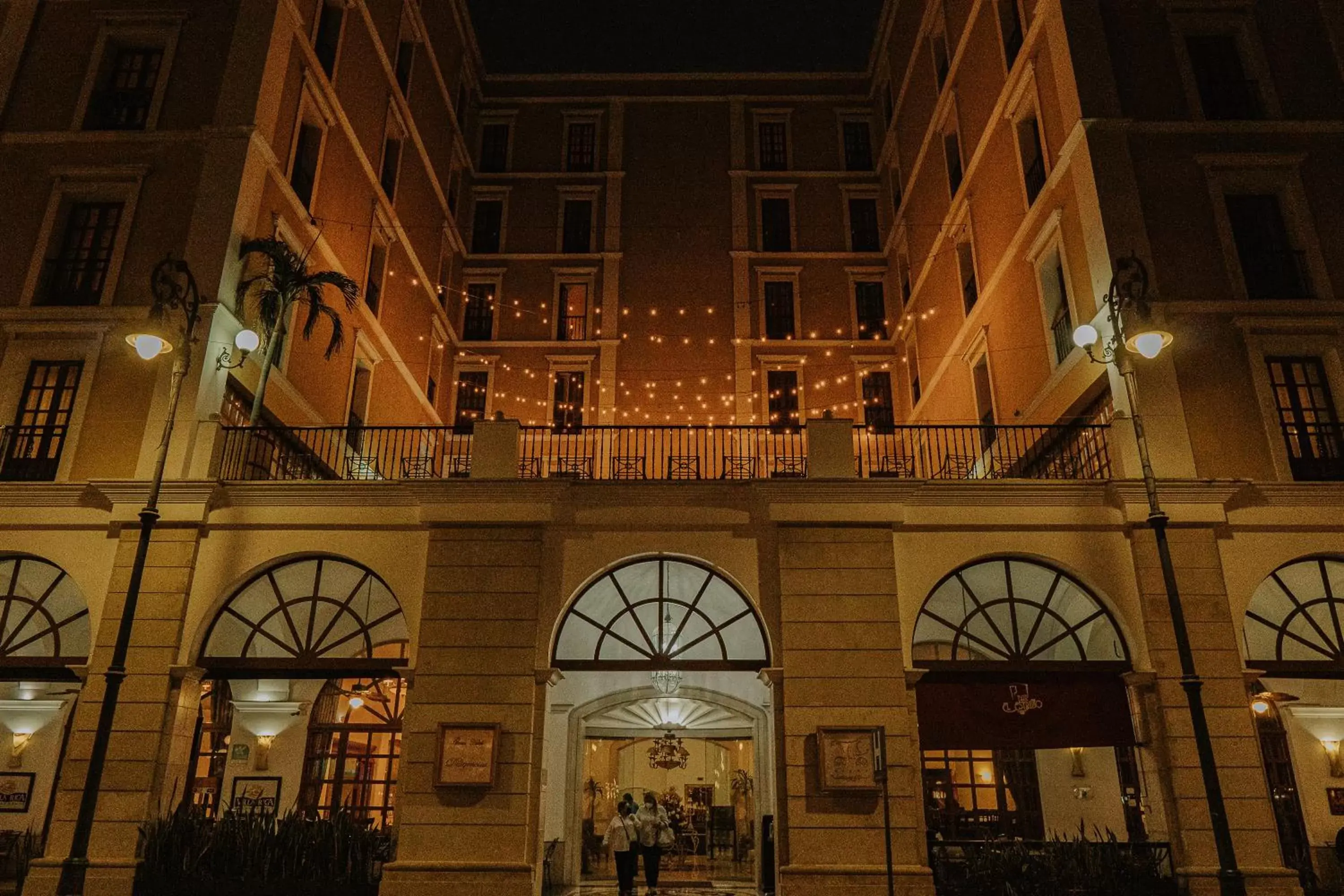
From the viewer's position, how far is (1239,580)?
12.1 m

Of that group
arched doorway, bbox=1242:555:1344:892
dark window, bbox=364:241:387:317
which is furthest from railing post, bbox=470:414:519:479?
arched doorway, bbox=1242:555:1344:892

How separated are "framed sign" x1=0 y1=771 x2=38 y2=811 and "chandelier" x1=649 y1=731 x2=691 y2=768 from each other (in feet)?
37.0

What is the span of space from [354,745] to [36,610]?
5.48 metres

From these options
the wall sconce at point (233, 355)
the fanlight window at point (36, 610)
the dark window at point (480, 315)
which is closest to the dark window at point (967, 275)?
the dark window at point (480, 315)

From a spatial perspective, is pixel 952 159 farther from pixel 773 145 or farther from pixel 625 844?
pixel 625 844

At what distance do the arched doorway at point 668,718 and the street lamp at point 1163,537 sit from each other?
A: 188 inches

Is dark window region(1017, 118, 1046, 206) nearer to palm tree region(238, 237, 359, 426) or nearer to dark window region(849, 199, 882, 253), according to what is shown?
dark window region(849, 199, 882, 253)

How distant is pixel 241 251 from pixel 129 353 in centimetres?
221

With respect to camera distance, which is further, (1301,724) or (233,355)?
(1301,724)

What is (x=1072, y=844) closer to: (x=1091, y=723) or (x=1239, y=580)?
(x=1091, y=723)

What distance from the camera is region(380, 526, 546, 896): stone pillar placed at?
11156 mm

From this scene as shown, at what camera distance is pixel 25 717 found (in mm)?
16750

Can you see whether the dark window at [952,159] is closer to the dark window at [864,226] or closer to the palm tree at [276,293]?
the dark window at [864,226]

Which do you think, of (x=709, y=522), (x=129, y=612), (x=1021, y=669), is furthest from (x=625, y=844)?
(x=129, y=612)
